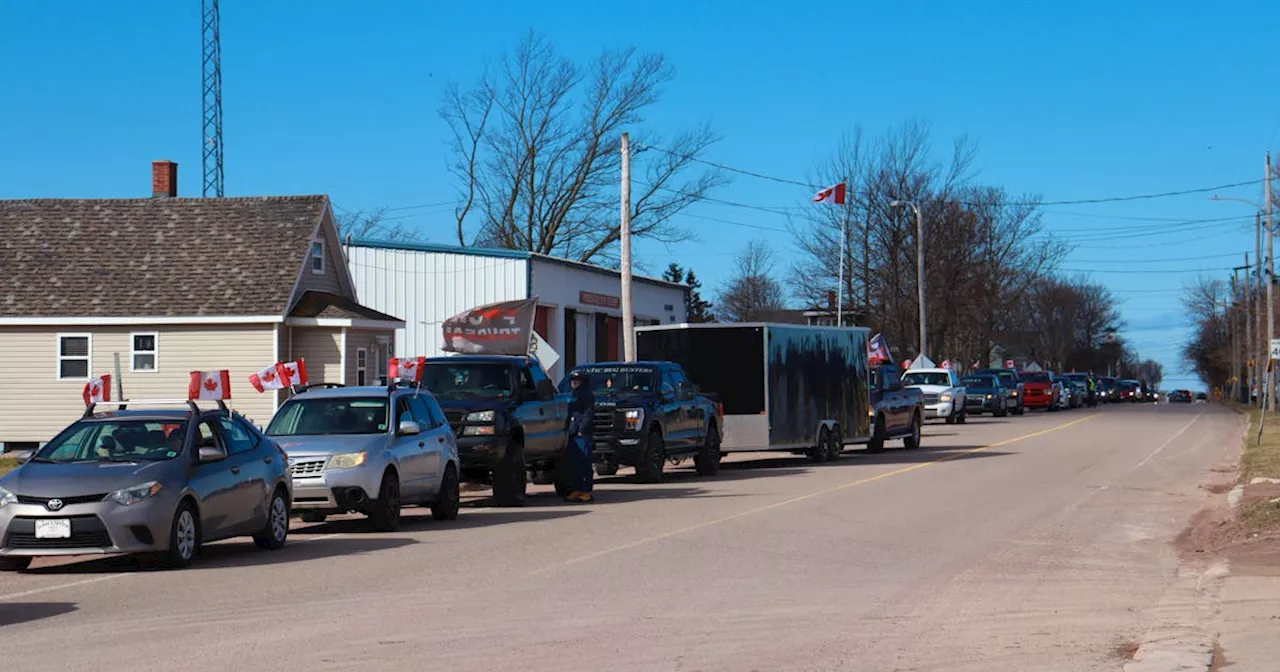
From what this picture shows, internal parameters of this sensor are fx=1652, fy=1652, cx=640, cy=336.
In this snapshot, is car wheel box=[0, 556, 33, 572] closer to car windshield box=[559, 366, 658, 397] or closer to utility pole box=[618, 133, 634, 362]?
car windshield box=[559, 366, 658, 397]

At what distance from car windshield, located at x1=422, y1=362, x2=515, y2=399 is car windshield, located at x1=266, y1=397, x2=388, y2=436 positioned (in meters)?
3.43

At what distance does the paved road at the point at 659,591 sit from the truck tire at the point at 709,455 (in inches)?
199

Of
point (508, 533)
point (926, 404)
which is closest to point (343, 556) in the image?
point (508, 533)

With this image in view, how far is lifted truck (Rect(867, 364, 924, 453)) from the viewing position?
36500 millimetres

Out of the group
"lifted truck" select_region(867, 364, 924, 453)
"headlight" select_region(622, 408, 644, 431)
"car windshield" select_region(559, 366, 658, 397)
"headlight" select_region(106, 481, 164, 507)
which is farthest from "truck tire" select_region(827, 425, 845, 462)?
"headlight" select_region(106, 481, 164, 507)

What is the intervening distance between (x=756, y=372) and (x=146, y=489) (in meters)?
17.5

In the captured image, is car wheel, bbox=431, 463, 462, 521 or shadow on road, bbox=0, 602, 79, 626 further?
car wheel, bbox=431, 463, 462, 521

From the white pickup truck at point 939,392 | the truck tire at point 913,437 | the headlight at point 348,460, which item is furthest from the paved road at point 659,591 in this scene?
the white pickup truck at point 939,392

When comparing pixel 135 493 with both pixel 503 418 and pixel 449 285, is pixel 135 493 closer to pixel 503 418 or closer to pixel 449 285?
pixel 503 418

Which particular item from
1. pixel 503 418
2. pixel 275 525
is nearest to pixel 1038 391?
pixel 503 418

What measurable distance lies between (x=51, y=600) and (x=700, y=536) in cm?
699

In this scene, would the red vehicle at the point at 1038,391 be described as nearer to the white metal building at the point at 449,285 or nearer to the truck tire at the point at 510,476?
the white metal building at the point at 449,285

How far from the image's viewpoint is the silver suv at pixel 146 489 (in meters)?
14.0

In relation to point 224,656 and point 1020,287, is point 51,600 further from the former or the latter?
point 1020,287
